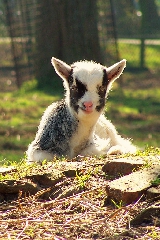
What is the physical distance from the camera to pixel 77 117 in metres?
8.82

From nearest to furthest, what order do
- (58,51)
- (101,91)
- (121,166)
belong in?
1. (121,166)
2. (101,91)
3. (58,51)

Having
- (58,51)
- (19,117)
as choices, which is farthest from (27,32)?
(19,117)

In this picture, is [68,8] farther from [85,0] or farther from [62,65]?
[62,65]

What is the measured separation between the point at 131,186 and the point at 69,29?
17404mm

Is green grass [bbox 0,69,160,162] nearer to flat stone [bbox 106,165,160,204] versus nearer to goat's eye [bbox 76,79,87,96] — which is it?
goat's eye [bbox 76,79,87,96]

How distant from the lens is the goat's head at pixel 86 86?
848 cm

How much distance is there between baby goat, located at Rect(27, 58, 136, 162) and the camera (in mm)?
8570

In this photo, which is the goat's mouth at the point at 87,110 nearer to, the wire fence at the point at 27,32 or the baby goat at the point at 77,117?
the baby goat at the point at 77,117

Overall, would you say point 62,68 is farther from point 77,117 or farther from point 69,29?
point 69,29

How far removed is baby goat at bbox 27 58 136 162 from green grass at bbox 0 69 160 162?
322cm

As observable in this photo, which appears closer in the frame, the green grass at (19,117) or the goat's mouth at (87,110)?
the goat's mouth at (87,110)

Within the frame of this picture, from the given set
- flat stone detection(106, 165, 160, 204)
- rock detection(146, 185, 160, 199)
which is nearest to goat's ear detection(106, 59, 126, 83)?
flat stone detection(106, 165, 160, 204)

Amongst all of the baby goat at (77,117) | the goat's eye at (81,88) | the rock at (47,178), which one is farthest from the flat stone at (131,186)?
the goat's eye at (81,88)

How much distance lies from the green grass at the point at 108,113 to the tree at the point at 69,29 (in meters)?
1.49
